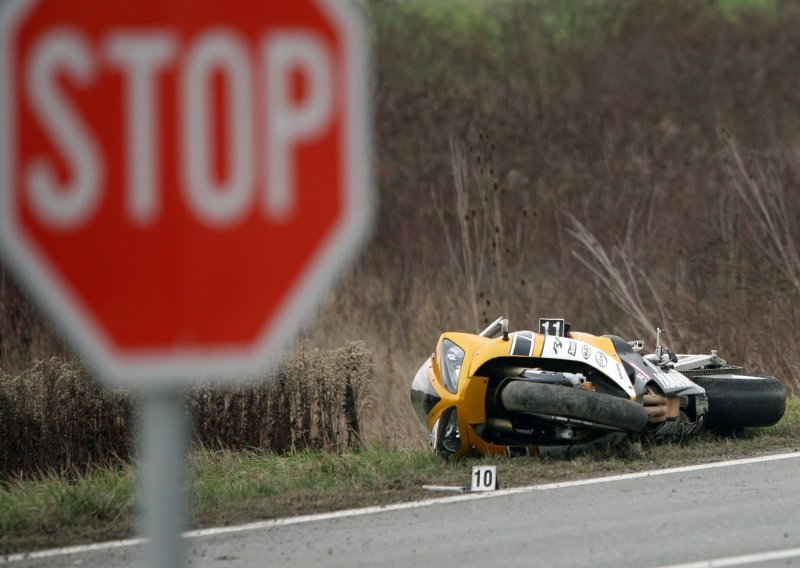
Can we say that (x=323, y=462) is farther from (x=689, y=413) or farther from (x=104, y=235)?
(x=104, y=235)

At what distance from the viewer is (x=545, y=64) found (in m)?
29.7

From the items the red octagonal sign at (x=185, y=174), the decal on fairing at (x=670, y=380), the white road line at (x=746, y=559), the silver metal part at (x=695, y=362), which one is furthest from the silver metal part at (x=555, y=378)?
the red octagonal sign at (x=185, y=174)

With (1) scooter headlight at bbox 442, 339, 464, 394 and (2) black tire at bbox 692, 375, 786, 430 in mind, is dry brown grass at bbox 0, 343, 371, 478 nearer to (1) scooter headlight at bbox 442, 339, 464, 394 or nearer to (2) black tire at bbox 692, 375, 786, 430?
(1) scooter headlight at bbox 442, 339, 464, 394

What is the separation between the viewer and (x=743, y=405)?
9.68 meters

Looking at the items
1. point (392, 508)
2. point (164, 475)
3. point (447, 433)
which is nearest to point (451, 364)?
point (447, 433)

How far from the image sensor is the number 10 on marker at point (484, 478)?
8.01 m

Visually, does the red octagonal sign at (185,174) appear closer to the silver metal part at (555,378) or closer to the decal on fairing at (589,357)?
the silver metal part at (555,378)

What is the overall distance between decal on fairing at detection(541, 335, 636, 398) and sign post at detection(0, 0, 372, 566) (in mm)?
6876

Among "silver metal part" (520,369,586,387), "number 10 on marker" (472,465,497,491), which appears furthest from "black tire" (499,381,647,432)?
"number 10 on marker" (472,465,497,491)

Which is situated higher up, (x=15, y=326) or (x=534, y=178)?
(x=534, y=178)

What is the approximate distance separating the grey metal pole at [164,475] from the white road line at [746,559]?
4415mm

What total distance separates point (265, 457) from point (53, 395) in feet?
5.10

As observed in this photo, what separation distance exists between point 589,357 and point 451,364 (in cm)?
89

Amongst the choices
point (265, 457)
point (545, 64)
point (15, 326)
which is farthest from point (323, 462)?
point (545, 64)
